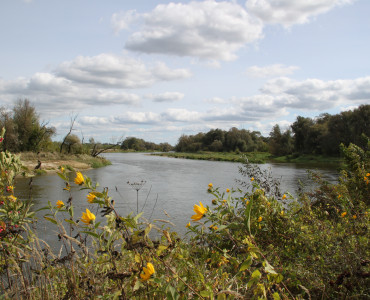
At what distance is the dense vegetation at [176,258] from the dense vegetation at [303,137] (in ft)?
38.0

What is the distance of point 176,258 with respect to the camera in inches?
57.8

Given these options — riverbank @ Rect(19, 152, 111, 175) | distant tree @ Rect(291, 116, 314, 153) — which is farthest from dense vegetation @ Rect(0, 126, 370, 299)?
distant tree @ Rect(291, 116, 314, 153)

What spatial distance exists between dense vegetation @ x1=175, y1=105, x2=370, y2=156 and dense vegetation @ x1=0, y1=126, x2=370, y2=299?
11.6m

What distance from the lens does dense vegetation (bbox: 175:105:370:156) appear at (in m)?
29.1

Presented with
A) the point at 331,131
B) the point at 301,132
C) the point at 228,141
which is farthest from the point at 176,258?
the point at 228,141

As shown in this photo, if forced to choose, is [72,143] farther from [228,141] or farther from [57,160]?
[228,141]

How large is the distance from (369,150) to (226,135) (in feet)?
167

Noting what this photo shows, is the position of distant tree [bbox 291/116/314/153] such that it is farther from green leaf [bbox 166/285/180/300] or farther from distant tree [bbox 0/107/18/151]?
green leaf [bbox 166/285/180/300]

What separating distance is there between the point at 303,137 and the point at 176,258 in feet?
133

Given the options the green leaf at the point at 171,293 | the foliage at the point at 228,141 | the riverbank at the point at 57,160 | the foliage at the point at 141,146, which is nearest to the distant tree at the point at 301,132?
the foliage at the point at 228,141

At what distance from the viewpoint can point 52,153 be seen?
22.2 meters

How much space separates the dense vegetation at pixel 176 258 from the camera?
1.07 meters

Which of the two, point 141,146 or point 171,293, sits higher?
point 141,146

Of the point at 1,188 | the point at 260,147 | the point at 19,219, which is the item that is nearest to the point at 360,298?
the point at 19,219
